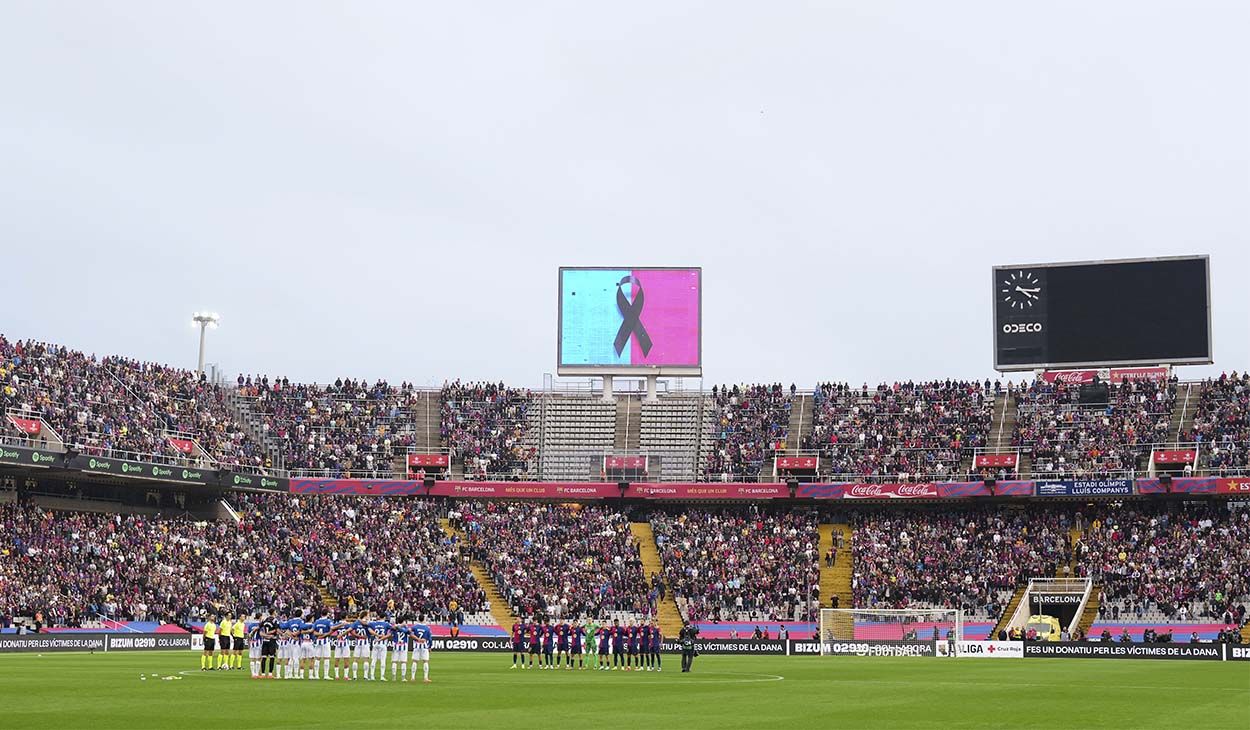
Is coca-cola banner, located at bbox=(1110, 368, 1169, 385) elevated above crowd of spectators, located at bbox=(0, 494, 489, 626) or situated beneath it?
elevated above

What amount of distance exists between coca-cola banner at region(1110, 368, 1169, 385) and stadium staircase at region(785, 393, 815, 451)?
685 inches

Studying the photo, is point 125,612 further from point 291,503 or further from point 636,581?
point 636,581

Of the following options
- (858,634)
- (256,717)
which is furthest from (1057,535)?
(256,717)

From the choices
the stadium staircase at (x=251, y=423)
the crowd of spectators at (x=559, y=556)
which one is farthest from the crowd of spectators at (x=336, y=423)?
the crowd of spectators at (x=559, y=556)

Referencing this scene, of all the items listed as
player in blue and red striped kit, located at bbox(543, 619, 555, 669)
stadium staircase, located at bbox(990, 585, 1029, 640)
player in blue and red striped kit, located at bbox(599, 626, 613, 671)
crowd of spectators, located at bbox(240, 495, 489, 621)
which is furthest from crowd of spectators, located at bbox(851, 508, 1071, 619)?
player in blue and red striped kit, located at bbox(543, 619, 555, 669)

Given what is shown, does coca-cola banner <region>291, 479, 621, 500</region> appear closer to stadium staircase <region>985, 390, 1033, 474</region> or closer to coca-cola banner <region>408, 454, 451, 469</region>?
coca-cola banner <region>408, 454, 451, 469</region>

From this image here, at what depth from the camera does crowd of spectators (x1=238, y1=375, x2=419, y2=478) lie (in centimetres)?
8556

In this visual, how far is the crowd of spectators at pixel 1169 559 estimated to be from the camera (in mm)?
70062

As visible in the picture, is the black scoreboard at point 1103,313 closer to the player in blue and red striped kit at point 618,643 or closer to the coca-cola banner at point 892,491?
the coca-cola banner at point 892,491

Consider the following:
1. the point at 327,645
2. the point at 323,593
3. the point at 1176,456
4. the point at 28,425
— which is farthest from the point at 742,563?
the point at 327,645

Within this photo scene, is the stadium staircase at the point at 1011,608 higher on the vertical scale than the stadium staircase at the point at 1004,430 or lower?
lower

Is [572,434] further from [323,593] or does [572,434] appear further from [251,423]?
[323,593]

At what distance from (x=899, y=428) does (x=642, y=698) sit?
2200 inches

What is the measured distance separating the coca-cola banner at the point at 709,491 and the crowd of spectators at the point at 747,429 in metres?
1.24
